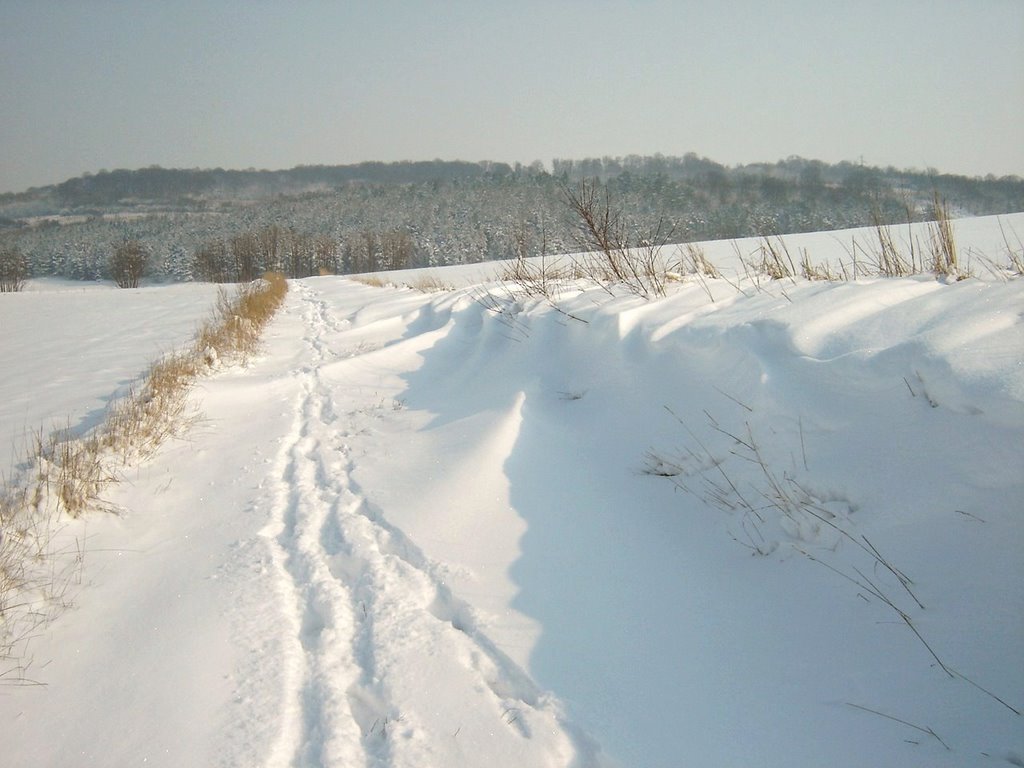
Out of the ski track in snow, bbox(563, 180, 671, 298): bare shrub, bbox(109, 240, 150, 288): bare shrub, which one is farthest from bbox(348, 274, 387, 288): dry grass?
bbox(109, 240, 150, 288): bare shrub

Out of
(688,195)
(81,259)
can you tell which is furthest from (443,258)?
(81,259)

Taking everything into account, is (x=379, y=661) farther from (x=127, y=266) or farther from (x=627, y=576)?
(x=127, y=266)

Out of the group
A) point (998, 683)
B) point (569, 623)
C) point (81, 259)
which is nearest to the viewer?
point (998, 683)

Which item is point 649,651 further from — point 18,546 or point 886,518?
point 18,546

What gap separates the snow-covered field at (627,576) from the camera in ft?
5.64

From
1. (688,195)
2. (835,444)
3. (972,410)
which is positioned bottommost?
(835,444)

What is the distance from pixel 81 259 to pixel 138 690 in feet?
291

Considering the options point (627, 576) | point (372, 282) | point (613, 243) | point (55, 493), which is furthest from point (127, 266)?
point (627, 576)

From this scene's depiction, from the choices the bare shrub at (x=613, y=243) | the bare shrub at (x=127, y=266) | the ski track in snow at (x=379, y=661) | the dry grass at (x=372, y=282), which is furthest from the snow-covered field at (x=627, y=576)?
the bare shrub at (x=127, y=266)

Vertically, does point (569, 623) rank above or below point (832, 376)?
below

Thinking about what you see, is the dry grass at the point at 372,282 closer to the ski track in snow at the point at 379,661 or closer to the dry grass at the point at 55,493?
the dry grass at the point at 55,493

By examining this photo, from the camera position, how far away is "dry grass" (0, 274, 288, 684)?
2.28 meters

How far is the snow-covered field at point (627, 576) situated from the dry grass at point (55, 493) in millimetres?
105

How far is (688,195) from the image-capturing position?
61062 mm
